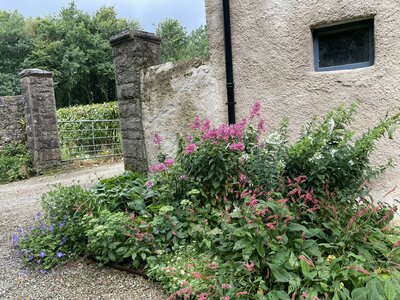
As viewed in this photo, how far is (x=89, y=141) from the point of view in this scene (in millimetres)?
9688

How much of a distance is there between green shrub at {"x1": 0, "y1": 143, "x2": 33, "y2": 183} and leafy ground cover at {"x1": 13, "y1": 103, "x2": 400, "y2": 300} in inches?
165

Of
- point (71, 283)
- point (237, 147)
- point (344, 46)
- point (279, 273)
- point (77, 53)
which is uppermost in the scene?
point (77, 53)

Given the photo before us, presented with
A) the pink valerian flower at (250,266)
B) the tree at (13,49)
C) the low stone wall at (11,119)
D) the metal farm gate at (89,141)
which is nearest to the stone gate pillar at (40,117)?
the low stone wall at (11,119)

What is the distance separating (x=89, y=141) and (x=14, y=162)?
2642 millimetres

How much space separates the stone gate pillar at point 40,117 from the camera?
708 centimetres

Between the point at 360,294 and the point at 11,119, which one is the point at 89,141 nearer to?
the point at 11,119

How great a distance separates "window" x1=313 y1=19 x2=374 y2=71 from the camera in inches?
106

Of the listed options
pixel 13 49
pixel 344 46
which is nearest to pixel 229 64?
pixel 344 46

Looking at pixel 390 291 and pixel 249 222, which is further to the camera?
pixel 249 222

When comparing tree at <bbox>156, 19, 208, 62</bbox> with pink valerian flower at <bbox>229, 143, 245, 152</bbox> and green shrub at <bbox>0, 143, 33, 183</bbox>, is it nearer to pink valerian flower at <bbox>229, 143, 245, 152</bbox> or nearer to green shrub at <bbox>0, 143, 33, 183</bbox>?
green shrub at <bbox>0, 143, 33, 183</bbox>

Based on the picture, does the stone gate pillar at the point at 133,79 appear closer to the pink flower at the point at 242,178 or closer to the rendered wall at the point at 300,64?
the rendered wall at the point at 300,64

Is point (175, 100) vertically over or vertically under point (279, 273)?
over

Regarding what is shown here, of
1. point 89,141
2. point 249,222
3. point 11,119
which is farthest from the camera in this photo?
point 89,141

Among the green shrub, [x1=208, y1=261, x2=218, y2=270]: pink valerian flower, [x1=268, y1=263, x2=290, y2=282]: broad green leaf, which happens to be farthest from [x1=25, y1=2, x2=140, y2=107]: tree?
[x1=268, y1=263, x2=290, y2=282]: broad green leaf
